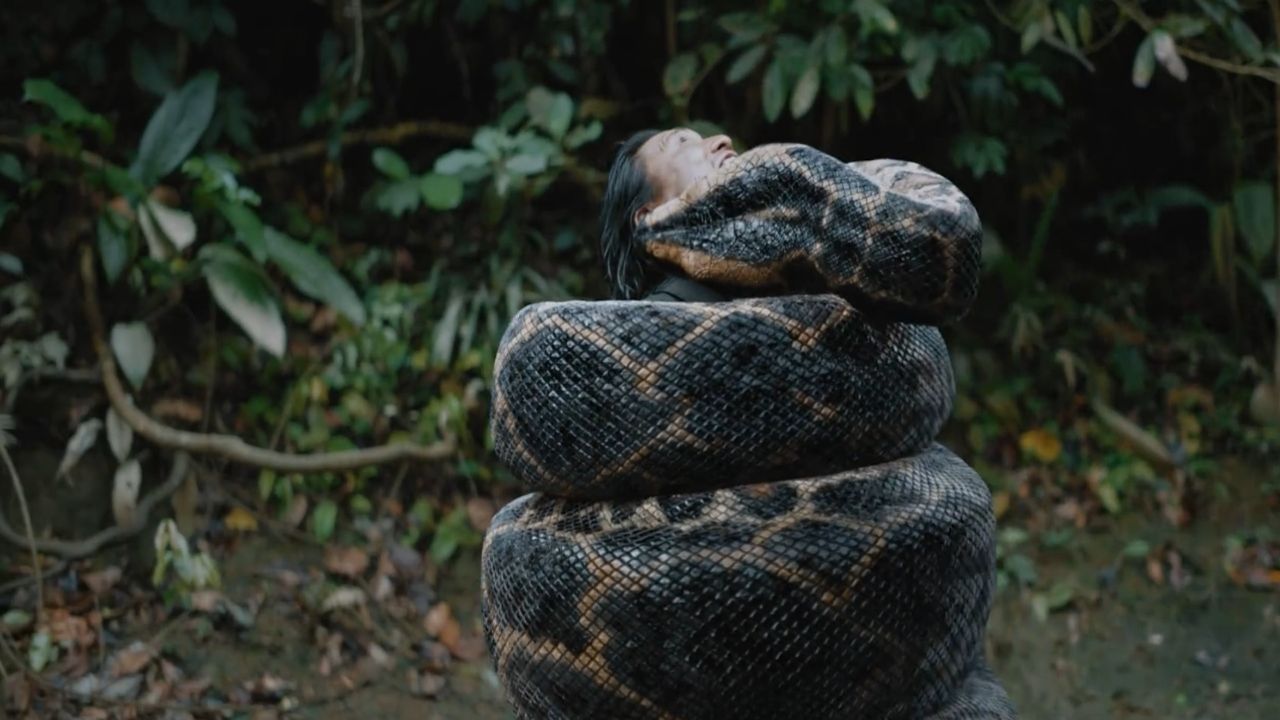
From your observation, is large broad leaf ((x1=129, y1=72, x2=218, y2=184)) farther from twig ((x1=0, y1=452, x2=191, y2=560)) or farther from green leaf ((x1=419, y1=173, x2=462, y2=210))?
twig ((x1=0, y1=452, x2=191, y2=560))

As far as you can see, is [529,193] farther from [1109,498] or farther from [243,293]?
[1109,498]

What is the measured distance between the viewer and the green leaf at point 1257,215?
6.21 m

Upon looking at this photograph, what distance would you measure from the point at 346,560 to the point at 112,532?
83 cm

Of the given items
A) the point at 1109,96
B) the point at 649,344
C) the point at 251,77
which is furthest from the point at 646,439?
the point at 1109,96

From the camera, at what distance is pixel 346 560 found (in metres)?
5.26

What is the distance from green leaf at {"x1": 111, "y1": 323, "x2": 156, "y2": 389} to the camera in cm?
505

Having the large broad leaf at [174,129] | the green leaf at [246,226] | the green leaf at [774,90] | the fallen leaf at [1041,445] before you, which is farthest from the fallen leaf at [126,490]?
the fallen leaf at [1041,445]

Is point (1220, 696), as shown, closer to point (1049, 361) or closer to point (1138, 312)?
point (1049, 361)

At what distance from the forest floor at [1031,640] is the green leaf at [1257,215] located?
3.72 ft

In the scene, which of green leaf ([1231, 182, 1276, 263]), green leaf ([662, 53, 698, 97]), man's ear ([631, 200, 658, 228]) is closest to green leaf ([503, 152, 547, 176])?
green leaf ([662, 53, 698, 97])

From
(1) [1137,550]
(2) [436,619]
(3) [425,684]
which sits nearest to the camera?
(3) [425,684]

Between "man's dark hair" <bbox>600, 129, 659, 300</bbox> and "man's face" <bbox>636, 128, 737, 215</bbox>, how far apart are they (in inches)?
1.0

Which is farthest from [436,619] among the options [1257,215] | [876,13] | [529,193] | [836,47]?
[1257,215]

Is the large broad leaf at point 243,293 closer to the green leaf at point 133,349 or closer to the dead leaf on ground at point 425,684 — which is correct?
the green leaf at point 133,349
